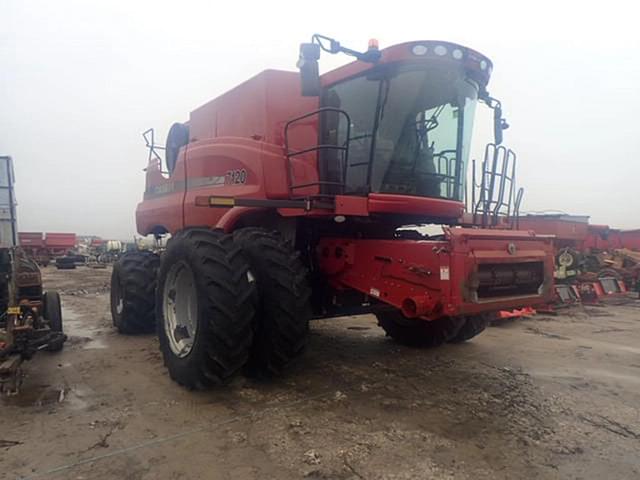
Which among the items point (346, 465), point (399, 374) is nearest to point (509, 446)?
point (346, 465)

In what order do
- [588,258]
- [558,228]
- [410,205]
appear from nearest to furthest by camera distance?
[410,205], [588,258], [558,228]

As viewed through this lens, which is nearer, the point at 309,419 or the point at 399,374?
the point at 309,419

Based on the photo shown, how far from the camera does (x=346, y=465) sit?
3.03 meters

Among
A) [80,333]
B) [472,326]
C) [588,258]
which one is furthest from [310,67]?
[588,258]

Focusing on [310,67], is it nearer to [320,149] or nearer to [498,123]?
[320,149]

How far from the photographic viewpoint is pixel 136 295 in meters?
7.03

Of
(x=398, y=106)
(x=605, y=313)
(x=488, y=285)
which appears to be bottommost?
(x=605, y=313)

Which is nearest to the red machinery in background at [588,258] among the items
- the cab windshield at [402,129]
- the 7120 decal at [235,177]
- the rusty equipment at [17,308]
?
the cab windshield at [402,129]

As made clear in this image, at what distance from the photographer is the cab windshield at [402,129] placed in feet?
14.9

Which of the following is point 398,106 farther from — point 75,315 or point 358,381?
point 75,315

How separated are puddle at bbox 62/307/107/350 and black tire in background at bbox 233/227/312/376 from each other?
10.3 ft

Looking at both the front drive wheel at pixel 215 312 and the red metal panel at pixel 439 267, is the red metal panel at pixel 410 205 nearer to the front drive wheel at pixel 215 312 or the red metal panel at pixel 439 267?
the red metal panel at pixel 439 267

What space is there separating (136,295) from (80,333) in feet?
3.86

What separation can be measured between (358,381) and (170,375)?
1838 mm
